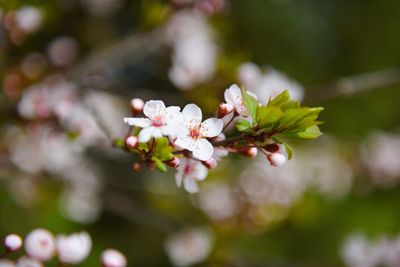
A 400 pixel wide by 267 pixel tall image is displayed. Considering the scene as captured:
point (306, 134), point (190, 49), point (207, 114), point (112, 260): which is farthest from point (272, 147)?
point (190, 49)

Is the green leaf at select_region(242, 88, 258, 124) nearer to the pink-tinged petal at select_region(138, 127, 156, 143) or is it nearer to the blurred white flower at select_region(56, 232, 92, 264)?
the pink-tinged petal at select_region(138, 127, 156, 143)

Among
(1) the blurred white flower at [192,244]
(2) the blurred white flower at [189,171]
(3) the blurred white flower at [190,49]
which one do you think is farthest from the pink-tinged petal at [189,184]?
(1) the blurred white flower at [192,244]

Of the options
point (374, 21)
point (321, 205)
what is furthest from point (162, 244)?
point (374, 21)

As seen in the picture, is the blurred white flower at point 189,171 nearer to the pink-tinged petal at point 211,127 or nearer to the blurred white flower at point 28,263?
the pink-tinged petal at point 211,127

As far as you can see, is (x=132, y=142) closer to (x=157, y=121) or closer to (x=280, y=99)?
(x=157, y=121)

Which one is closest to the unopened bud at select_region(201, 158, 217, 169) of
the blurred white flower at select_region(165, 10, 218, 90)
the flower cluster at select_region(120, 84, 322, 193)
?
the flower cluster at select_region(120, 84, 322, 193)
